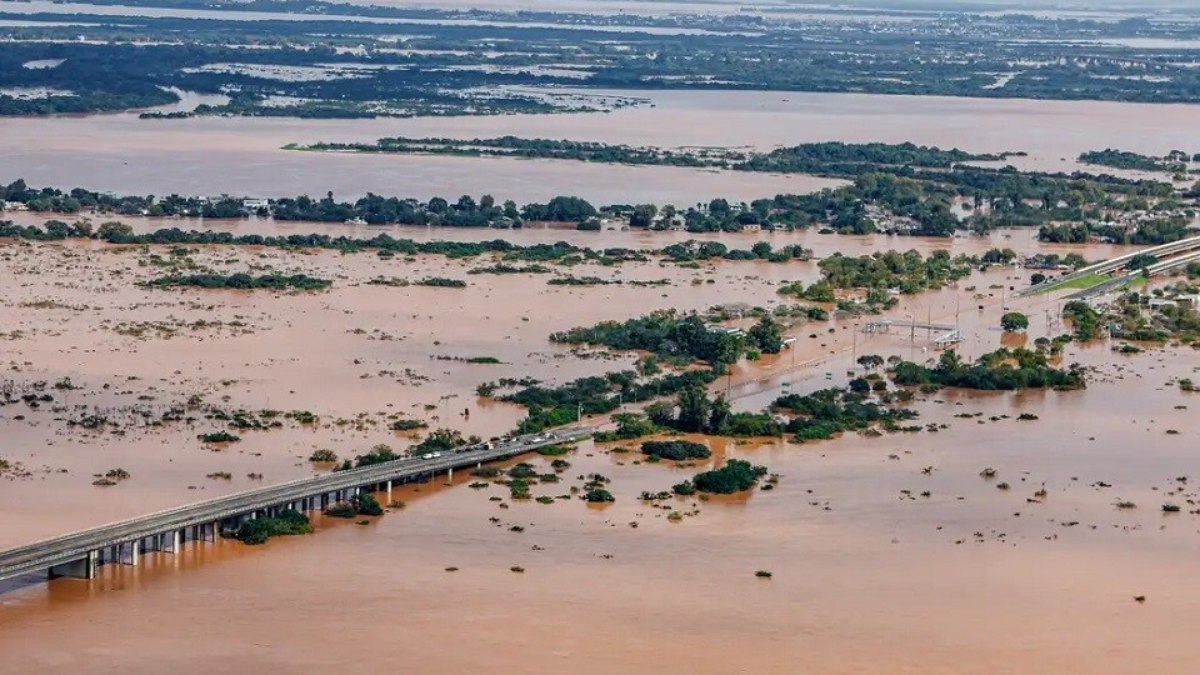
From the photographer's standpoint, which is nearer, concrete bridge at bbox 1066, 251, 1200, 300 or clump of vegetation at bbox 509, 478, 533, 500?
clump of vegetation at bbox 509, 478, 533, 500

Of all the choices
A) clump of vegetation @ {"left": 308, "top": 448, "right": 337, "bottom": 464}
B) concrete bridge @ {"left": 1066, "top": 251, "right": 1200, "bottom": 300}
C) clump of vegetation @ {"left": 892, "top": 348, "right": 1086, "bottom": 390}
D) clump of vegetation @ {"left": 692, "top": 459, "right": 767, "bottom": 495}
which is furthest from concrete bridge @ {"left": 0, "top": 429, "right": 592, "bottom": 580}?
concrete bridge @ {"left": 1066, "top": 251, "right": 1200, "bottom": 300}

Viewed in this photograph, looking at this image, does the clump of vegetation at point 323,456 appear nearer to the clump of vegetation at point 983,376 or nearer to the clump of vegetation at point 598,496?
the clump of vegetation at point 598,496

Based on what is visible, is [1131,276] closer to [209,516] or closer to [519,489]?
[519,489]

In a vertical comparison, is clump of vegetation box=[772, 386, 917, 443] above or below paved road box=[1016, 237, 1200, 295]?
below

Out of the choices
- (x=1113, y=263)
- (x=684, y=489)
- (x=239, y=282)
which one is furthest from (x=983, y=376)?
(x=239, y=282)

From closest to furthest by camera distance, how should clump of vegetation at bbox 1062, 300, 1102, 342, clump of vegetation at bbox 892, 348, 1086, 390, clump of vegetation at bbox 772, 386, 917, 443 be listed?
clump of vegetation at bbox 772, 386, 917, 443, clump of vegetation at bbox 892, 348, 1086, 390, clump of vegetation at bbox 1062, 300, 1102, 342

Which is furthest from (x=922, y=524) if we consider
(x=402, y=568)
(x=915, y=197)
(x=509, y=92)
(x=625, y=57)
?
(x=625, y=57)

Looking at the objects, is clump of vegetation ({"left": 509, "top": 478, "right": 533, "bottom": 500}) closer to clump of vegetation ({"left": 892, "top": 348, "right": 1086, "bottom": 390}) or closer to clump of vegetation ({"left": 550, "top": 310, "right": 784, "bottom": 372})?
clump of vegetation ({"left": 550, "top": 310, "right": 784, "bottom": 372})
